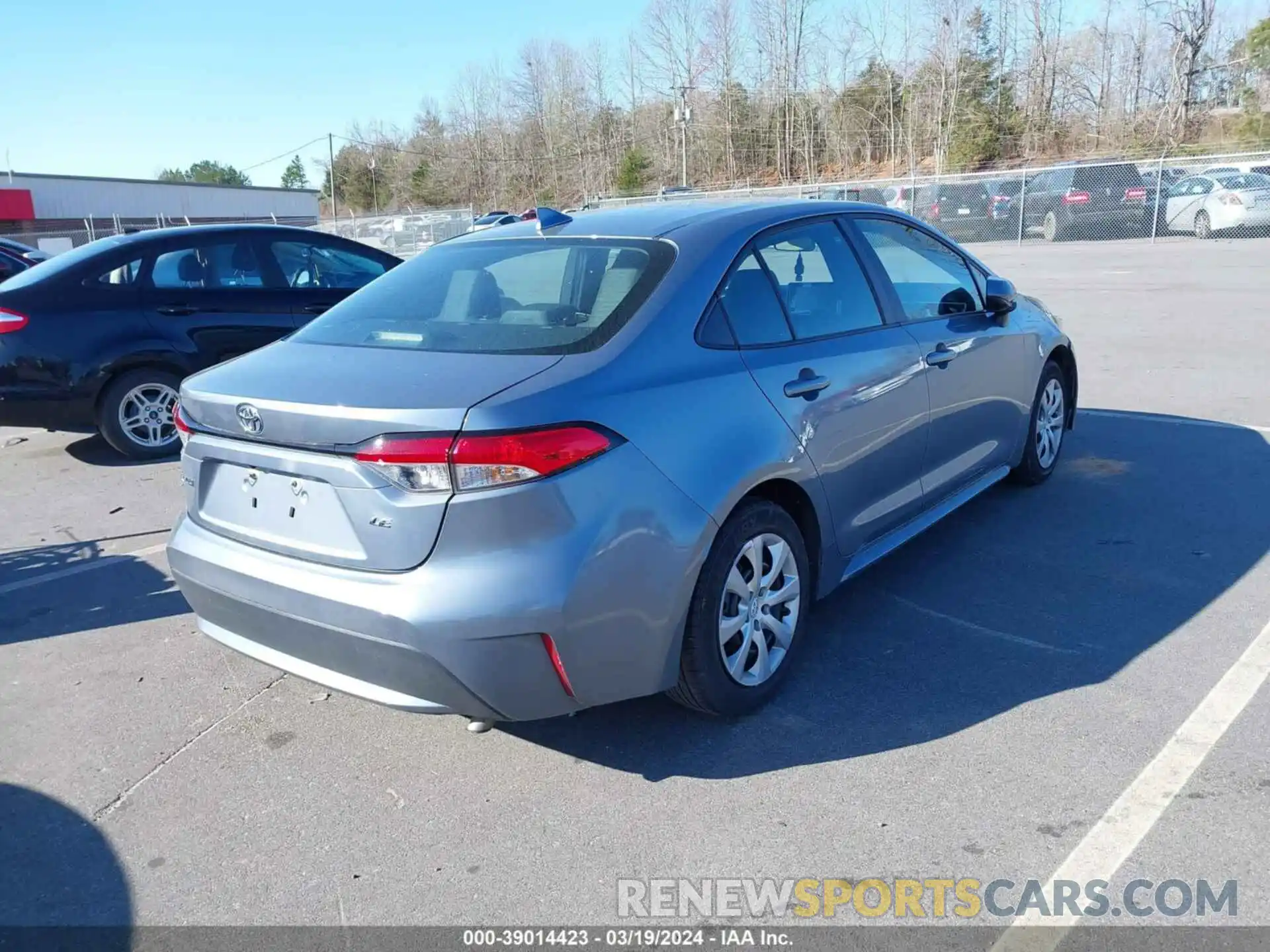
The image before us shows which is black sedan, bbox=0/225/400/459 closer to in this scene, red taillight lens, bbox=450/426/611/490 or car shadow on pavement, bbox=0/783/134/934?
car shadow on pavement, bbox=0/783/134/934

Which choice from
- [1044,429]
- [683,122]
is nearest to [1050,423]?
[1044,429]

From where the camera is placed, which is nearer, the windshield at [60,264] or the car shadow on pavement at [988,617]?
the car shadow on pavement at [988,617]

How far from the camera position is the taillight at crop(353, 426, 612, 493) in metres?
2.63

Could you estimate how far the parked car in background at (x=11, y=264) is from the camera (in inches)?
543

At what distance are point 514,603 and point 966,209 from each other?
27.7 meters

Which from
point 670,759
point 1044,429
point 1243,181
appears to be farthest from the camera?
point 1243,181

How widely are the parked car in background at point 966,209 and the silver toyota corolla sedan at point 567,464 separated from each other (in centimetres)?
2527

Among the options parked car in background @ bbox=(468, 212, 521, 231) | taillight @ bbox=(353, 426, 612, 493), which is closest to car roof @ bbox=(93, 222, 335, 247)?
parked car in background @ bbox=(468, 212, 521, 231)

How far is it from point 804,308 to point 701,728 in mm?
1578

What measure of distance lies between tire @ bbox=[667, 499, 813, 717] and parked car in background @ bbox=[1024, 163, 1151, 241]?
25.1 meters

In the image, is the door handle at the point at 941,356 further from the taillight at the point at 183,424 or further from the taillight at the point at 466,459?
the taillight at the point at 183,424

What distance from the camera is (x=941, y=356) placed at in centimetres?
438

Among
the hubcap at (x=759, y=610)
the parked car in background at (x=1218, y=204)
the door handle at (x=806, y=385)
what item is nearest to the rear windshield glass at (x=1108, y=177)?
the parked car in background at (x=1218, y=204)

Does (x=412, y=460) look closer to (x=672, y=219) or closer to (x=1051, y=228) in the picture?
(x=672, y=219)
